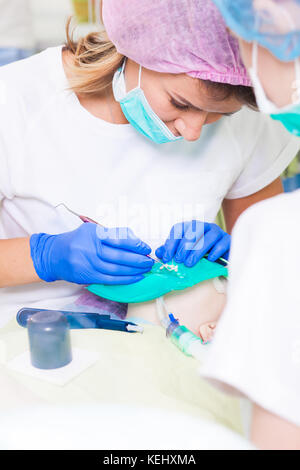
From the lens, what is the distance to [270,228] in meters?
0.55

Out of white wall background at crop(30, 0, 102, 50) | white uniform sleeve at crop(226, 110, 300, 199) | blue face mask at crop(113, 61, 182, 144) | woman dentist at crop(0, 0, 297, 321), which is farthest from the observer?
white wall background at crop(30, 0, 102, 50)

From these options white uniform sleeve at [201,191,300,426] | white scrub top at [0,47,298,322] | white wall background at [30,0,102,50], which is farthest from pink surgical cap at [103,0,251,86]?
white wall background at [30,0,102,50]

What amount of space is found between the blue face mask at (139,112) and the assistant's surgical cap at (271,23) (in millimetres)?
517

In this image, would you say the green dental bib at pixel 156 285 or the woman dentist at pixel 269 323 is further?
the green dental bib at pixel 156 285

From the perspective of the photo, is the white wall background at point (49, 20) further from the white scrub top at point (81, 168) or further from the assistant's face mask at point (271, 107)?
the assistant's face mask at point (271, 107)

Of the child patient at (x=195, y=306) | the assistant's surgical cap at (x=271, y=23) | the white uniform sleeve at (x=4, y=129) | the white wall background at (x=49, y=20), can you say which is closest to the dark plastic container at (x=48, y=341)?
the child patient at (x=195, y=306)

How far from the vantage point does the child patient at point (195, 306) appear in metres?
1.26

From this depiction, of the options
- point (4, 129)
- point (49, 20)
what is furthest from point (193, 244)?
point (49, 20)

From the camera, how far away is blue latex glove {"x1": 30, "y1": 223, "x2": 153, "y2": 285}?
1.15 m

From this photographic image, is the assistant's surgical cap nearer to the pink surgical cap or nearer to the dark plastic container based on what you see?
the pink surgical cap

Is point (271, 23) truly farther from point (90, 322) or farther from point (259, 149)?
point (259, 149)

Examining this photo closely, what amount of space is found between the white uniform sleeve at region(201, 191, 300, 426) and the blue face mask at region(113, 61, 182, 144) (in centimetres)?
67
